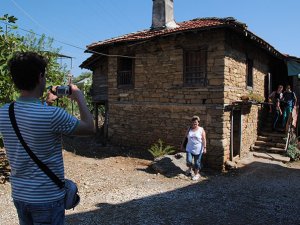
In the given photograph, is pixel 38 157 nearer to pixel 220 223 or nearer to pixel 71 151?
pixel 220 223

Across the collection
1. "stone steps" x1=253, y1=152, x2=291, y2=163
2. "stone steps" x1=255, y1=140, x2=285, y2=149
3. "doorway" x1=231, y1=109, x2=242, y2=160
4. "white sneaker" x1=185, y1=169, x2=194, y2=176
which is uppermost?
"doorway" x1=231, y1=109, x2=242, y2=160

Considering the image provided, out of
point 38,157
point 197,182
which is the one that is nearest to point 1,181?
point 197,182

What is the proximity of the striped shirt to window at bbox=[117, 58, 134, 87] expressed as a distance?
9905 millimetres

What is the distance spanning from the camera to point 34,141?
1886 millimetres

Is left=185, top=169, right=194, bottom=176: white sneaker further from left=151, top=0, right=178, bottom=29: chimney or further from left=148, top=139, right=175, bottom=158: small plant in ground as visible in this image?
left=151, top=0, right=178, bottom=29: chimney

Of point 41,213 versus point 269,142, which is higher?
point 41,213

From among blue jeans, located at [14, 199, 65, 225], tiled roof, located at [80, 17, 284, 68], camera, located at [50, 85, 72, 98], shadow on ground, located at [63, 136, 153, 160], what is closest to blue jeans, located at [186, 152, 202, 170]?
shadow on ground, located at [63, 136, 153, 160]

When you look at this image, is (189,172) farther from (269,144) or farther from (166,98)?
(269,144)

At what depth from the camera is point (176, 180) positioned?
8.06 m

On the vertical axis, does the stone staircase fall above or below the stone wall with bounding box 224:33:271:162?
below

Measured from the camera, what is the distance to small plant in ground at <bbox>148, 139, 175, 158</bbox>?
983cm

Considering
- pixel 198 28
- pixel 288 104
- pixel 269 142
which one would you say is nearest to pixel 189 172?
pixel 198 28

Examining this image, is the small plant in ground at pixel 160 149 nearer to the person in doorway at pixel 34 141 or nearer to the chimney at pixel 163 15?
the chimney at pixel 163 15

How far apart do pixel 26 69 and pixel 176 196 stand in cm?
536
